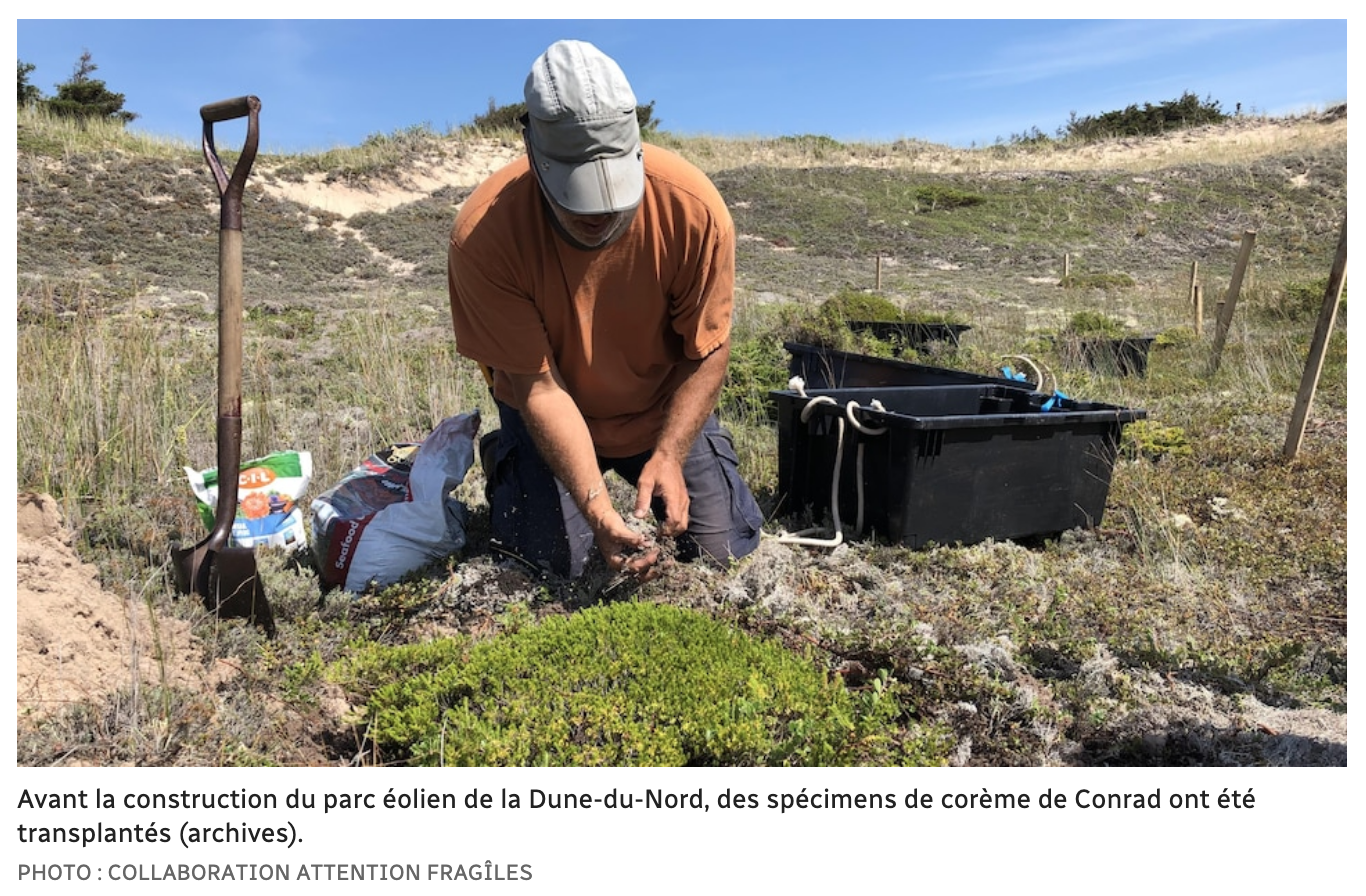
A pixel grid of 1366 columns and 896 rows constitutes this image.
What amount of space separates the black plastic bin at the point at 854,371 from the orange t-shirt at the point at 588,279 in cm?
232

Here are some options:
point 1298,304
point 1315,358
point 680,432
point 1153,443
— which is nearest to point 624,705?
point 680,432

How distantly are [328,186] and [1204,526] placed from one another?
21.0 metres

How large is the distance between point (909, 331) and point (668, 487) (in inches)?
211

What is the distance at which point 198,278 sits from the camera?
12.8 m

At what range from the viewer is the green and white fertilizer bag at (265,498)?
3230 millimetres

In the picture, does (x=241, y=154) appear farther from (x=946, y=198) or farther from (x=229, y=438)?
(x=946, y=198)

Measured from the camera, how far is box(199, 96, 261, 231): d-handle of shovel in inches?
108

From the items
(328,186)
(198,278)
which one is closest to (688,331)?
(198,278)

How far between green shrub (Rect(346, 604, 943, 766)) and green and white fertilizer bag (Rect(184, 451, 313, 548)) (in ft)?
3.47

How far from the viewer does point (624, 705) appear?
2152mm

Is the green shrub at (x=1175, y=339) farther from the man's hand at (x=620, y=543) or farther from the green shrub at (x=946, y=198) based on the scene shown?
the green shrub at (x=946, y=198)

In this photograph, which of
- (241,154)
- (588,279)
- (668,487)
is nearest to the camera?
(241,154)

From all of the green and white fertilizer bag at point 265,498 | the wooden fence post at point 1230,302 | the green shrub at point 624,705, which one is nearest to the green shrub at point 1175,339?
the wooden fence post at point 1230,302

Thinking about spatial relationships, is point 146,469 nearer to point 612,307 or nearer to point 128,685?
point 128,685
